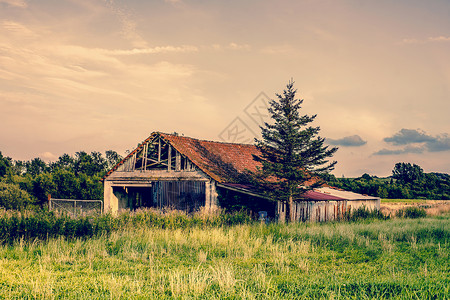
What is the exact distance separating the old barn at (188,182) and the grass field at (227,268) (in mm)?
9815

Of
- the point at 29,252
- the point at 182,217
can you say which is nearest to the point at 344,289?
the point at 29,252

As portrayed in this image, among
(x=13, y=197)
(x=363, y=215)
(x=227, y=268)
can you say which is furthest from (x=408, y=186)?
(x=227, y=268)

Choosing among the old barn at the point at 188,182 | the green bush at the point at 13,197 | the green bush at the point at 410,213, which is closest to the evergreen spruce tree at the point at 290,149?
the old barn at the point at 188,182

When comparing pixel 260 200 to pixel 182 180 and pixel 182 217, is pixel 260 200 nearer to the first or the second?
pixel 182 180

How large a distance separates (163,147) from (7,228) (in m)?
14.3

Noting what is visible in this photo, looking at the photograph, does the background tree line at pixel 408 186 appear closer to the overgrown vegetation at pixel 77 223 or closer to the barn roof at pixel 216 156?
the barn roof at pixel 216 156

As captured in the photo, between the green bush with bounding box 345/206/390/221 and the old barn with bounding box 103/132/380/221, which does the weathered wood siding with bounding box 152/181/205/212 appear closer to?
the old barn with bounding box 103/132/380/221

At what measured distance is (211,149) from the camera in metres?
31.7

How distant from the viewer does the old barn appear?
25.9m

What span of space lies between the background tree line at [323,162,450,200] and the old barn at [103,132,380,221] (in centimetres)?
2888

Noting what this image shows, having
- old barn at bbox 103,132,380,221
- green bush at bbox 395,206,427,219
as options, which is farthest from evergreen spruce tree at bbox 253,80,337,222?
green bush at bbox 395,206,427,219

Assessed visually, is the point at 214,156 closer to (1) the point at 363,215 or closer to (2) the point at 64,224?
(1) the point at 363,215

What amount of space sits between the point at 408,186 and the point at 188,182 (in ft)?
175

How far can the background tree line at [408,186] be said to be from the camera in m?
61.5
